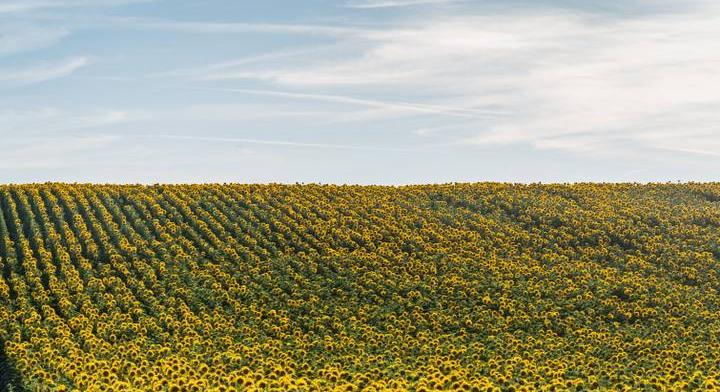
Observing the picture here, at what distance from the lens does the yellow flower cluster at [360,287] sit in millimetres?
22547

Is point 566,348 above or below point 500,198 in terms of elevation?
below

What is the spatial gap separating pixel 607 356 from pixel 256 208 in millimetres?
20983

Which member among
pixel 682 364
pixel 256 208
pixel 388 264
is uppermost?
pixel 256 208

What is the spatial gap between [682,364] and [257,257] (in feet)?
54.7

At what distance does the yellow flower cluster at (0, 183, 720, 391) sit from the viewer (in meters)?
A: 22.5

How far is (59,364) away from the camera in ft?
73.6

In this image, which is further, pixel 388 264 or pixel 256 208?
pixel 256 208

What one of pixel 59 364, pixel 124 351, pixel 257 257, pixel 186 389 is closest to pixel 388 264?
pixel 257 257

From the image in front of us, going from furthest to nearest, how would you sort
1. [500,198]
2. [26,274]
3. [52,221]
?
1. [500,198]
2. [52,221]
3. [26,274]

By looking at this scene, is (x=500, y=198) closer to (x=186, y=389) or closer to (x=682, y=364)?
(x=682, y=364)

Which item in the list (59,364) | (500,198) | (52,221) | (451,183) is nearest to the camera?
(59,364)

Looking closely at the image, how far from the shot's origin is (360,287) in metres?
31.5

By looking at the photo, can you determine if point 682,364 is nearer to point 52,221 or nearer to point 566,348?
point 566,348

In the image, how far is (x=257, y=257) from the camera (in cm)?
3547
